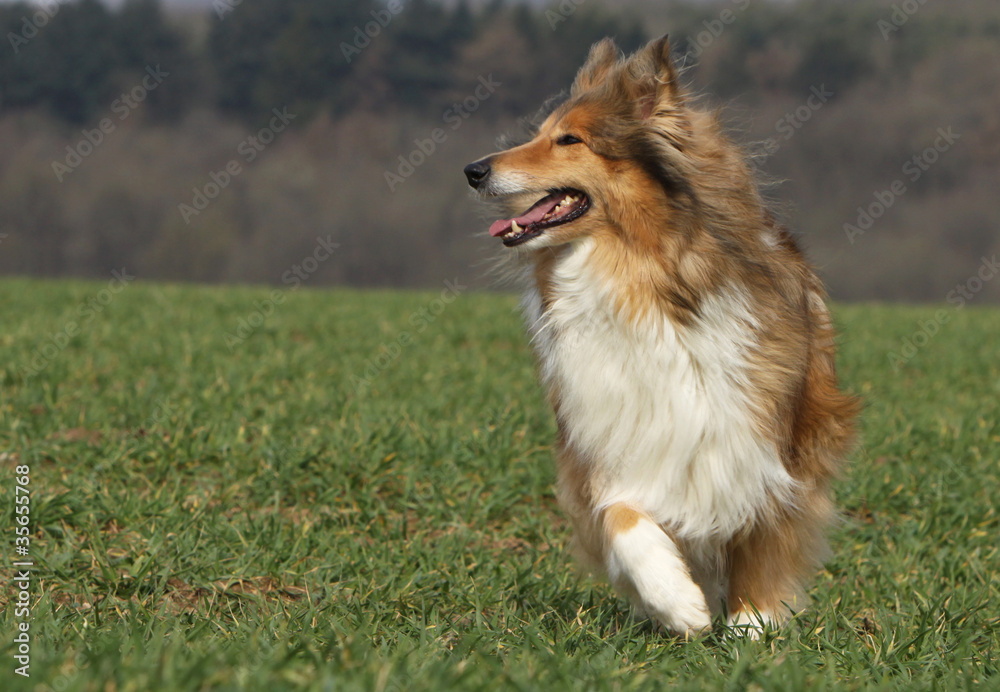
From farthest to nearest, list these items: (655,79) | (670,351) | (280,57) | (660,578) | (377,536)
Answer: (280,57) → (377,536) → (655,79) → (670,351) → (660,578)

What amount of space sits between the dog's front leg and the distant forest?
3359 centimetres

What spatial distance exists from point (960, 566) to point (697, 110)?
262cm

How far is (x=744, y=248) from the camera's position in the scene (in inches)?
148

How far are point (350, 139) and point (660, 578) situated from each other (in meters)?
38.0

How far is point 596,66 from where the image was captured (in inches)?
169

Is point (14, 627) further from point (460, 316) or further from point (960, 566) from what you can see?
point (460, 316)

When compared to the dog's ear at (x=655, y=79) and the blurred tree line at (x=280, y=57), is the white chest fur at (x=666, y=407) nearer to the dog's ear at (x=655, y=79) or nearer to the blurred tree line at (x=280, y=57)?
the dog's ear at (x=655, y=79)

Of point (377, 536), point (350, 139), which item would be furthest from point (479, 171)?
point (350, 139)

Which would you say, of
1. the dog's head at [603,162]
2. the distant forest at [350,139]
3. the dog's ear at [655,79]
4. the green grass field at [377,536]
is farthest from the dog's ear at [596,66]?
the distant forest at [350,139]

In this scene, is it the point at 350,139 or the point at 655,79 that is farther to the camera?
the point at 350,139

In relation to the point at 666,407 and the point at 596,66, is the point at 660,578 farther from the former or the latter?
the point at 596,66

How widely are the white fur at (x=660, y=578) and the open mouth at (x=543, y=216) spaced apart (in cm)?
122

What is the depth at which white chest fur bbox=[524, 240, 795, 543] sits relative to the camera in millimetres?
3650

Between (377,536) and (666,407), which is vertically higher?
(666,407)
